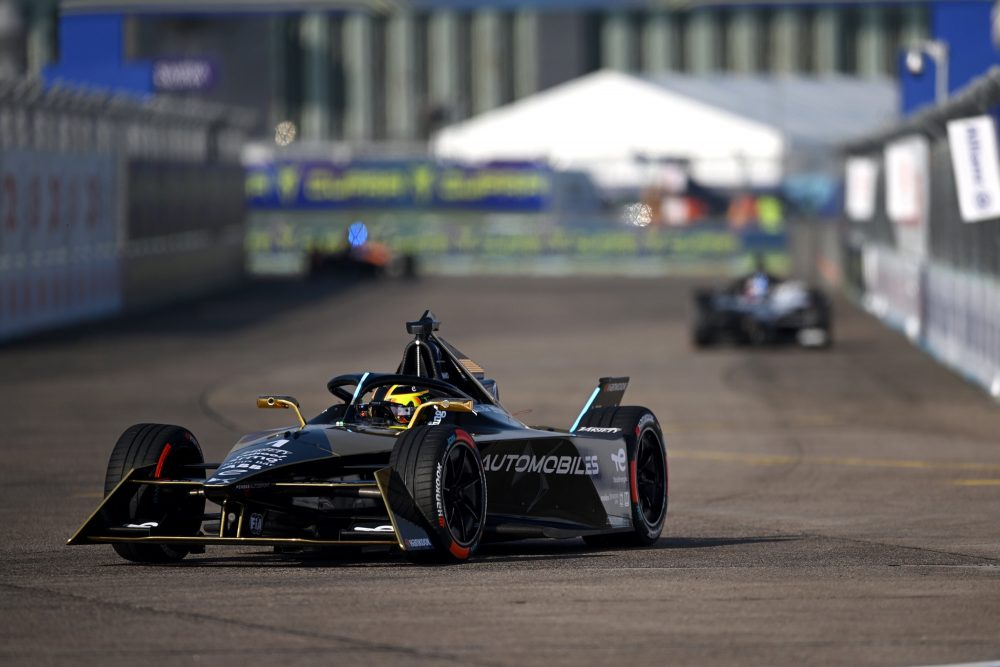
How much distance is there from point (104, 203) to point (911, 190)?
15.9 metres

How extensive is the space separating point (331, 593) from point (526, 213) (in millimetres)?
48857

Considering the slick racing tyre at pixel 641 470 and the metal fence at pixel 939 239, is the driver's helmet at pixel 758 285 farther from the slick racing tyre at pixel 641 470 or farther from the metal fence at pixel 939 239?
the slick racing tyre at pixel 641 470

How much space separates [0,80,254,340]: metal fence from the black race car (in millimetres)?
21555


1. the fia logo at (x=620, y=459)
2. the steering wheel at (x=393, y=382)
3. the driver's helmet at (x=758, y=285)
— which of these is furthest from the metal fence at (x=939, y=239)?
the steering wheel at (x=393, y=382)

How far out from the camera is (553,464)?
11.0m

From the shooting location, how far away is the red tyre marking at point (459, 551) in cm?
991

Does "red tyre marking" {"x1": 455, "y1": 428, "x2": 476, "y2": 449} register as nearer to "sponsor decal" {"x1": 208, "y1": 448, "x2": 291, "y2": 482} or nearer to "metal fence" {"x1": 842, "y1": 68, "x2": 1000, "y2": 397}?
"sponsor decal" {"x1": 208, "y1": 448, "x2": 291, "y2": 482}

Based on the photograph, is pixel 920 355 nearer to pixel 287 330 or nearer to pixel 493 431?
pixel 287 330

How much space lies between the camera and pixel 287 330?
112 feet

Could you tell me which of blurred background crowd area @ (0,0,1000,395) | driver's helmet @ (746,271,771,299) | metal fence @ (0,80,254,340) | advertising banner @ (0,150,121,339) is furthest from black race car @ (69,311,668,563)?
advertising banner @ (0,150,121,339)

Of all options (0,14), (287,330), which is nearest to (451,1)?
(287,330)

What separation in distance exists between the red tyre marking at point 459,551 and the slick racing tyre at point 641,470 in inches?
57.3

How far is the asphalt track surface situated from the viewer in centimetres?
791

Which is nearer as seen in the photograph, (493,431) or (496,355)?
(493,431)
